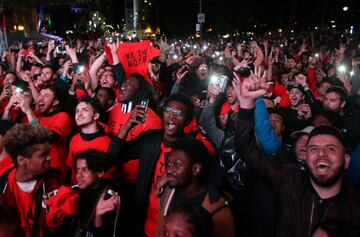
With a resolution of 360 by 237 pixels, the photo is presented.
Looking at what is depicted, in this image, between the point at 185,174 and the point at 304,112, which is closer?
the point at 185,174

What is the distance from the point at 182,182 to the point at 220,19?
2182 inches

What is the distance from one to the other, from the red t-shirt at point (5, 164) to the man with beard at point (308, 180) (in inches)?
74.3

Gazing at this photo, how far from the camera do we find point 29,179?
11.1 feet

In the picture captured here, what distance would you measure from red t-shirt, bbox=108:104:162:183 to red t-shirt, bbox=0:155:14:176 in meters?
1.11

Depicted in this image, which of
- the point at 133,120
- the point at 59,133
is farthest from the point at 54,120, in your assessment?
the point at 133,120

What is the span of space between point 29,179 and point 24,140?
307 mm

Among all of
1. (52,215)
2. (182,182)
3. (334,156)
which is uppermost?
(334,156)

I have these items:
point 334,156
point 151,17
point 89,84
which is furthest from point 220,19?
point 334,156

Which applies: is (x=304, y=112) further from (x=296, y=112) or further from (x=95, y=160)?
(x=95, y=160)

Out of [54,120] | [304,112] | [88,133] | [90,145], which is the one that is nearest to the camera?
[90,145]

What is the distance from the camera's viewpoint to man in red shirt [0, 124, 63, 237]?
3.33 meters

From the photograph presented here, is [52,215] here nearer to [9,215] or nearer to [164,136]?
[9,215]

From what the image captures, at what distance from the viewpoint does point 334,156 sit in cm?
296

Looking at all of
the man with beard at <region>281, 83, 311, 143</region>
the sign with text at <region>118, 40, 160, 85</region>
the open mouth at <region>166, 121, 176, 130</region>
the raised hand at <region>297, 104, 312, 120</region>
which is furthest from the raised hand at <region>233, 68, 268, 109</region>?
the sign with text at <region>118, 40, 160, 85</region>
